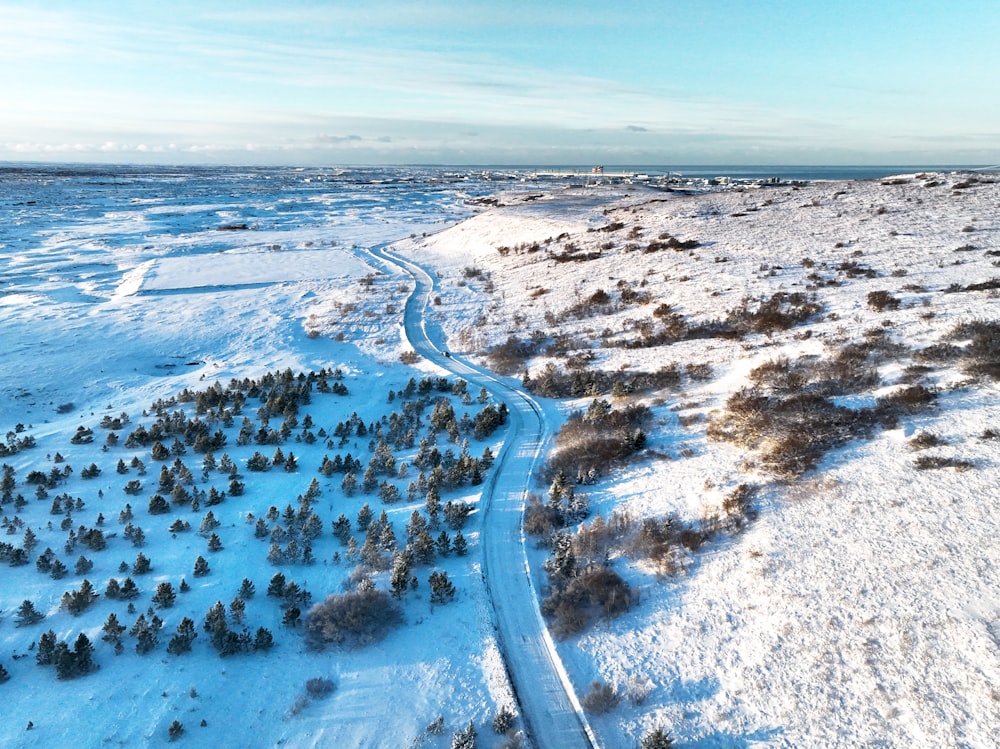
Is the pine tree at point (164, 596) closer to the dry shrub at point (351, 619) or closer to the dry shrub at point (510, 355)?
the dry shrub at point (351, 619)

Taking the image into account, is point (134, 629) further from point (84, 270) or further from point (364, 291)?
point (84, 270)

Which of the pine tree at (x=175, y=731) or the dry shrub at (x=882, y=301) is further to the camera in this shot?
the dry shrub at (x=882, y=301)

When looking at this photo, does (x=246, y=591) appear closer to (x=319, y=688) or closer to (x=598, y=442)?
(x=319, y=688)

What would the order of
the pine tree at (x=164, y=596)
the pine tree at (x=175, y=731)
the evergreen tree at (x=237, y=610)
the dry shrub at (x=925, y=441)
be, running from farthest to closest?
the dry shrub at (x=925, y=441) → the pine tree at (x=164, y=596) → the evergreen tree at (x=237, y=610) → the pine tree at (x=175, y=731)

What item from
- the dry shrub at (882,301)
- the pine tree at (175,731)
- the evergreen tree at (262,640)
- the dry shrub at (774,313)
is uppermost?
the dry shrub at (882,301)

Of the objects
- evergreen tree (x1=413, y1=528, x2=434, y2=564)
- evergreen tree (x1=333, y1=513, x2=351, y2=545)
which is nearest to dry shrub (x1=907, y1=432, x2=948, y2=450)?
evergreen tree (x1=413, y1=528, x2=434, y2=564)

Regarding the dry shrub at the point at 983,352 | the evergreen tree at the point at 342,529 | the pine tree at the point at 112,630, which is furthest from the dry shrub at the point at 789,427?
the pine tree at the point at 112,630
